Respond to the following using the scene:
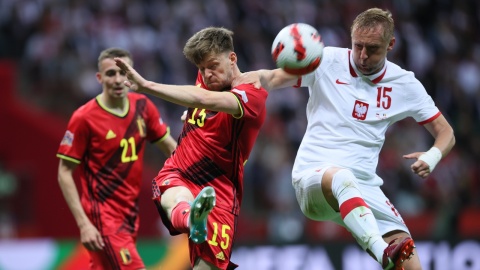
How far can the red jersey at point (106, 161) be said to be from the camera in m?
7.66

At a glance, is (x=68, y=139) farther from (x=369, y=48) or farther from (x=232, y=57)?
(x=369, y=48)

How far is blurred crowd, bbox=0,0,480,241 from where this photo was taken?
14602 mm

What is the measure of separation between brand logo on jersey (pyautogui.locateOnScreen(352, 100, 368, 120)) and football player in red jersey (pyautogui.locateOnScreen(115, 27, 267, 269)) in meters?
0.75

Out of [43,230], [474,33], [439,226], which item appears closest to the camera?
[439,226]

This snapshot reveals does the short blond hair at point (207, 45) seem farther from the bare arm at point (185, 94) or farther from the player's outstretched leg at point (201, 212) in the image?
the player's outstretched leg at point (201, 212)

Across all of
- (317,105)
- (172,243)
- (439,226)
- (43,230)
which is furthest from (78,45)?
(317,105)

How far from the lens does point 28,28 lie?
1546 centimetres

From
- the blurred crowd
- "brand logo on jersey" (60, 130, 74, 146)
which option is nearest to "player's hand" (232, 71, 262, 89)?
"brand logo on jersey" (60, 130, 74, 146)

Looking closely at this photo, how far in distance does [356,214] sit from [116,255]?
2.28m

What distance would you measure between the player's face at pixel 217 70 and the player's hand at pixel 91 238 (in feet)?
5.87

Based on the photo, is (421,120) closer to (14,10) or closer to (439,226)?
(439,226)

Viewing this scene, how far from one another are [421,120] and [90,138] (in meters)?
2.81

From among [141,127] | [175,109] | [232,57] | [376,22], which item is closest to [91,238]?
[141,127]

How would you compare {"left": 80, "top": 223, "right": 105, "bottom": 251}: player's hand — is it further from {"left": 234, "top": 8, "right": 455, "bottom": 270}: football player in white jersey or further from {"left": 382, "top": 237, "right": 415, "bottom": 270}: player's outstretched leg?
{"left": 382, "top": 237, "right": 415, "bottom": 270}: player's outstretched leg
